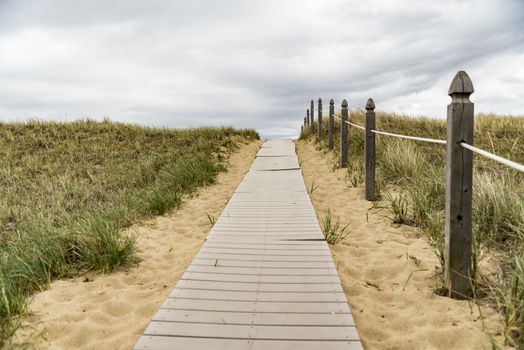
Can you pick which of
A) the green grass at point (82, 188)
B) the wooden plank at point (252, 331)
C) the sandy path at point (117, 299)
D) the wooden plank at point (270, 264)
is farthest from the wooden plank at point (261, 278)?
the green grass at point (82, 188)

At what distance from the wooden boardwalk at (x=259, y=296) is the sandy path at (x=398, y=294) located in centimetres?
25

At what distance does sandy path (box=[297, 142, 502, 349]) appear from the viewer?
288 centimetres

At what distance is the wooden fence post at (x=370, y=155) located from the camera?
691 centimetres

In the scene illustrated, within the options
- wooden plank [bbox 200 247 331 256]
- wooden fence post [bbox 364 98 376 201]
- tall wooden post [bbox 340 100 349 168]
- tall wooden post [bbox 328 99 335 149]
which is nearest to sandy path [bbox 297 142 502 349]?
wooden plank [bbox 200 247 331 256]

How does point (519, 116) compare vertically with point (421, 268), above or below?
above

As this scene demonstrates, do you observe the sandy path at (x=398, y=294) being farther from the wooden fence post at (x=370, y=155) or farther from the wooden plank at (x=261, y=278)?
the wooden fence post at (x=370, y=155)

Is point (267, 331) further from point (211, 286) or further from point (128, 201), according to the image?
point (128, 201)

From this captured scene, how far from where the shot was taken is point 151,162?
10.9 metres

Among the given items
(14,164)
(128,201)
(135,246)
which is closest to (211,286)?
(135,246)

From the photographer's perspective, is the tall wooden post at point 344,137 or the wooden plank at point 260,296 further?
the tall wooden post at point 344,137

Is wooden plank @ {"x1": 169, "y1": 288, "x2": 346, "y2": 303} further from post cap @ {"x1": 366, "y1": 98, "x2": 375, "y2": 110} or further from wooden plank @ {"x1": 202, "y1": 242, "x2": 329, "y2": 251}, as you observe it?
post cap @ {"x1": 366, "y1": 98, "x2": 375, "y2": 110}

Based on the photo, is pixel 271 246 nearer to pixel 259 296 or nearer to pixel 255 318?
pixel 259 296

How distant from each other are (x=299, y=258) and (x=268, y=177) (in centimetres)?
512

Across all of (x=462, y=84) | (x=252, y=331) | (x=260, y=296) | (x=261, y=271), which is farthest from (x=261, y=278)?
(x=462, y=84)
